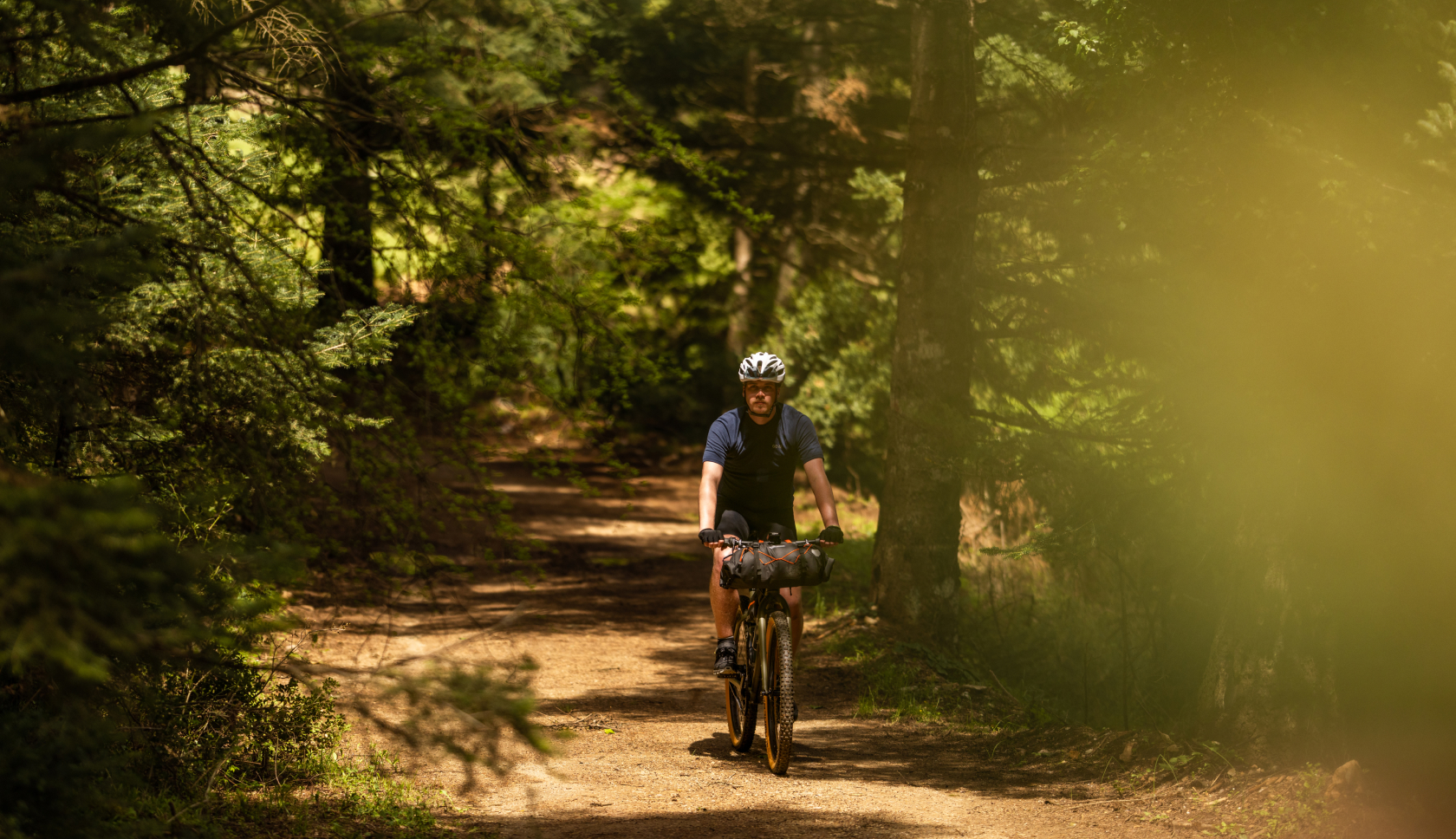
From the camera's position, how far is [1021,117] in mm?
12031

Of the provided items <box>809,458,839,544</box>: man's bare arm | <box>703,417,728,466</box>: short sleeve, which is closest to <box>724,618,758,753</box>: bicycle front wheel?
<box>809,458,839,544</box>: man's bare arm

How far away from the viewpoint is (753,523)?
6.80m

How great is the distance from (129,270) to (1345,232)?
19.4 feet

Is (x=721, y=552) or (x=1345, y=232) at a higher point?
(x=1345, y=232)

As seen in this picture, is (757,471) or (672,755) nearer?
(757,471)

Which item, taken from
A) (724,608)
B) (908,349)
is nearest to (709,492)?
(724,608)

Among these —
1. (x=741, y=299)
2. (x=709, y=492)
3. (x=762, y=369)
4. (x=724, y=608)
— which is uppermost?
(x=741, y=299)

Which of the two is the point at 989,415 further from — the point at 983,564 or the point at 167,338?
the point at 167,338

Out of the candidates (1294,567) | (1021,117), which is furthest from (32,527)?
(1021,117)

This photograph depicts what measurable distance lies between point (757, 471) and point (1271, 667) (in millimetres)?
3124

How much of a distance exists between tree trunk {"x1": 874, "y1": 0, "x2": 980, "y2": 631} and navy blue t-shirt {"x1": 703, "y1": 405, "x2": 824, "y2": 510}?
12.4ft

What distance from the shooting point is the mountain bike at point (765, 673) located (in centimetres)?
619

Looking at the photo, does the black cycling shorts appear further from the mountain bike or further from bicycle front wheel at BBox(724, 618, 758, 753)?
bicycle front wheel at BBox(724, 618, 758, 753)

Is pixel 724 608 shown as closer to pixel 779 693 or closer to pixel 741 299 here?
pixel 779 693
